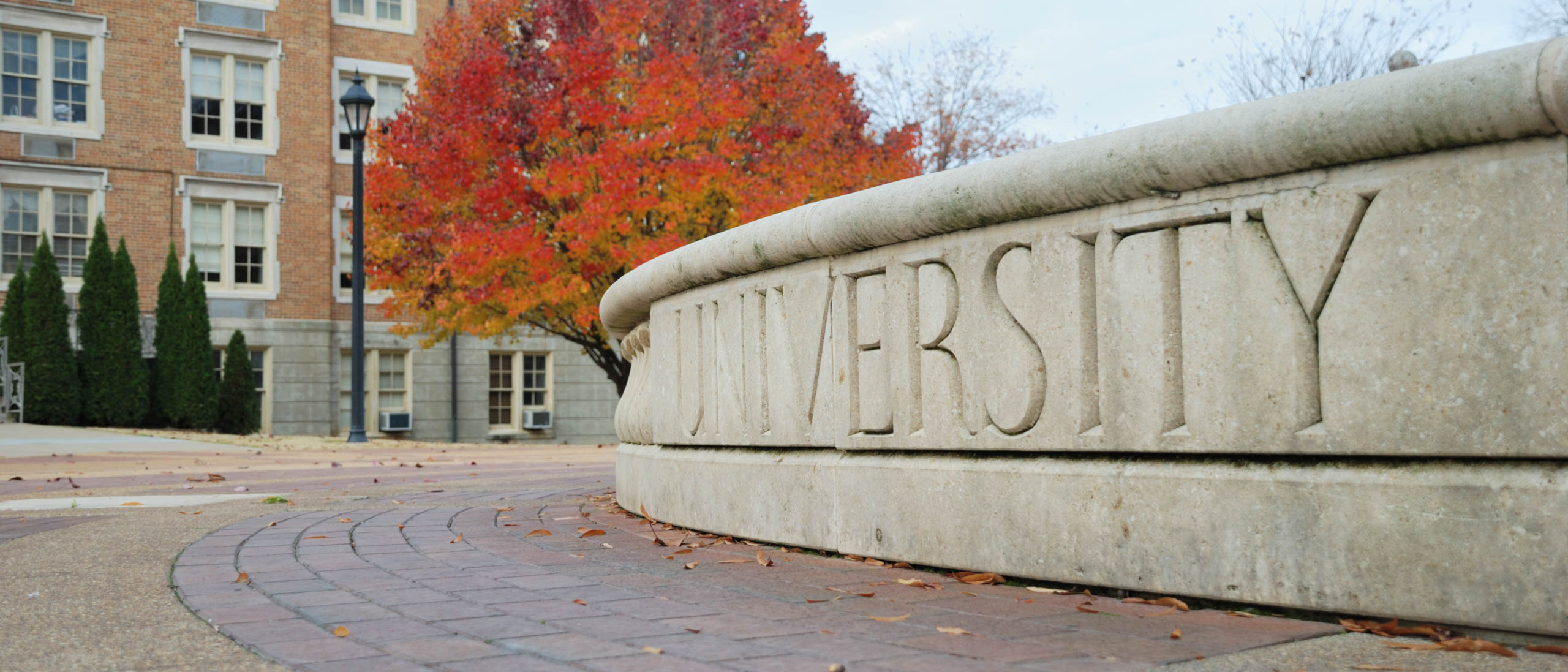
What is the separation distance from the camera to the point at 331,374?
24984mm

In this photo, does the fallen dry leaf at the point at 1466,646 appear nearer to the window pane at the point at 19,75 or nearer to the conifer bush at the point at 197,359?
the conifer bush at the point at 197,359

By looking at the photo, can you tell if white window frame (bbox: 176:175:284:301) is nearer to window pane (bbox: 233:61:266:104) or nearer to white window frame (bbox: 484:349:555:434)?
window pane (bbox: 233:61:266:104)

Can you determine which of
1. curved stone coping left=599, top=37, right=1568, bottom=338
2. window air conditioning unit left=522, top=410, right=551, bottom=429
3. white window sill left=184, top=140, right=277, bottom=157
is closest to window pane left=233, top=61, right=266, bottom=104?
white window sill left=184, top=140, right=277, bottom=157

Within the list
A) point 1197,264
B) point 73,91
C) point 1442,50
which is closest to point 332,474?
point 1197,264

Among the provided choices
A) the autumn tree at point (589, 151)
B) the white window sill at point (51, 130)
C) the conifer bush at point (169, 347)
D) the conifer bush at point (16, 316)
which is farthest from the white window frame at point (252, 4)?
the autumn tree at point (589, 151)

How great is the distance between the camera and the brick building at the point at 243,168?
22.7m

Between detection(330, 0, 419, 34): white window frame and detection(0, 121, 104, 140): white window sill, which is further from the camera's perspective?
detection(330, 0, 419, 34): white window frame

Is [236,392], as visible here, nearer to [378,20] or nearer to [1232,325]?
[378,20]

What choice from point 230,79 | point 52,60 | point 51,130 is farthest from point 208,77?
point 51,130

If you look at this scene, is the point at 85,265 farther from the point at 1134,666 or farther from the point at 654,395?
the point at 1134,666

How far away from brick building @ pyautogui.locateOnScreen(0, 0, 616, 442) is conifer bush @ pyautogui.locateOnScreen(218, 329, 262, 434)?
3.08 ft

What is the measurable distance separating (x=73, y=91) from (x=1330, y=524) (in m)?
25.4

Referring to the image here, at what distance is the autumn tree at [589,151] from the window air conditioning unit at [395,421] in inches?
286

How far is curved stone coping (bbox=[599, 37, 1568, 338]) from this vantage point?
265cm
